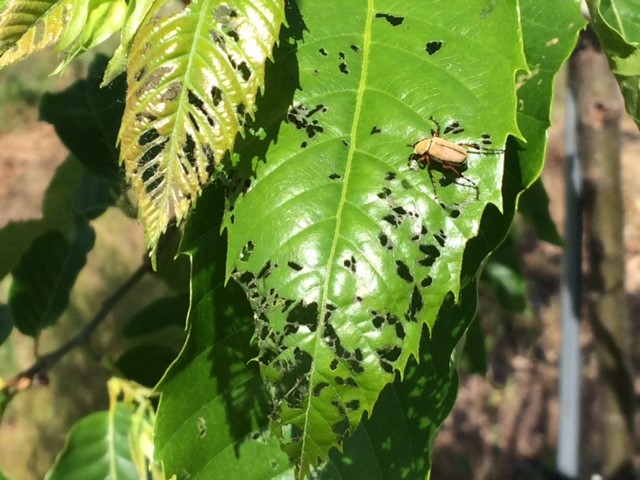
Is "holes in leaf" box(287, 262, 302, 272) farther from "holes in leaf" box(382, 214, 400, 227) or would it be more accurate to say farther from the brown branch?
the brown branch

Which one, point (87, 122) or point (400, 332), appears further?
point (87, 122)

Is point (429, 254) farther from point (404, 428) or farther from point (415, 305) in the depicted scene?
point (404, 428)

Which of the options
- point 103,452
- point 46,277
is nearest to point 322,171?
point 103,452

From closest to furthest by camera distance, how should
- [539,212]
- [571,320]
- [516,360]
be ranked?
1. [539,212]
2. [571,320]
3. [516,360]

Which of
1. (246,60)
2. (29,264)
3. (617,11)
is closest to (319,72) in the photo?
(246,60)

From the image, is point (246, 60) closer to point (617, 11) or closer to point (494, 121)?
point (494, 121)

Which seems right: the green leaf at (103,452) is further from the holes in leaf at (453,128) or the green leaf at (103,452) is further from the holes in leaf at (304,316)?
the holes in leaf at (453,128)

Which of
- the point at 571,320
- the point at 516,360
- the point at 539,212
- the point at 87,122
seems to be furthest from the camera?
the point at 516,360
